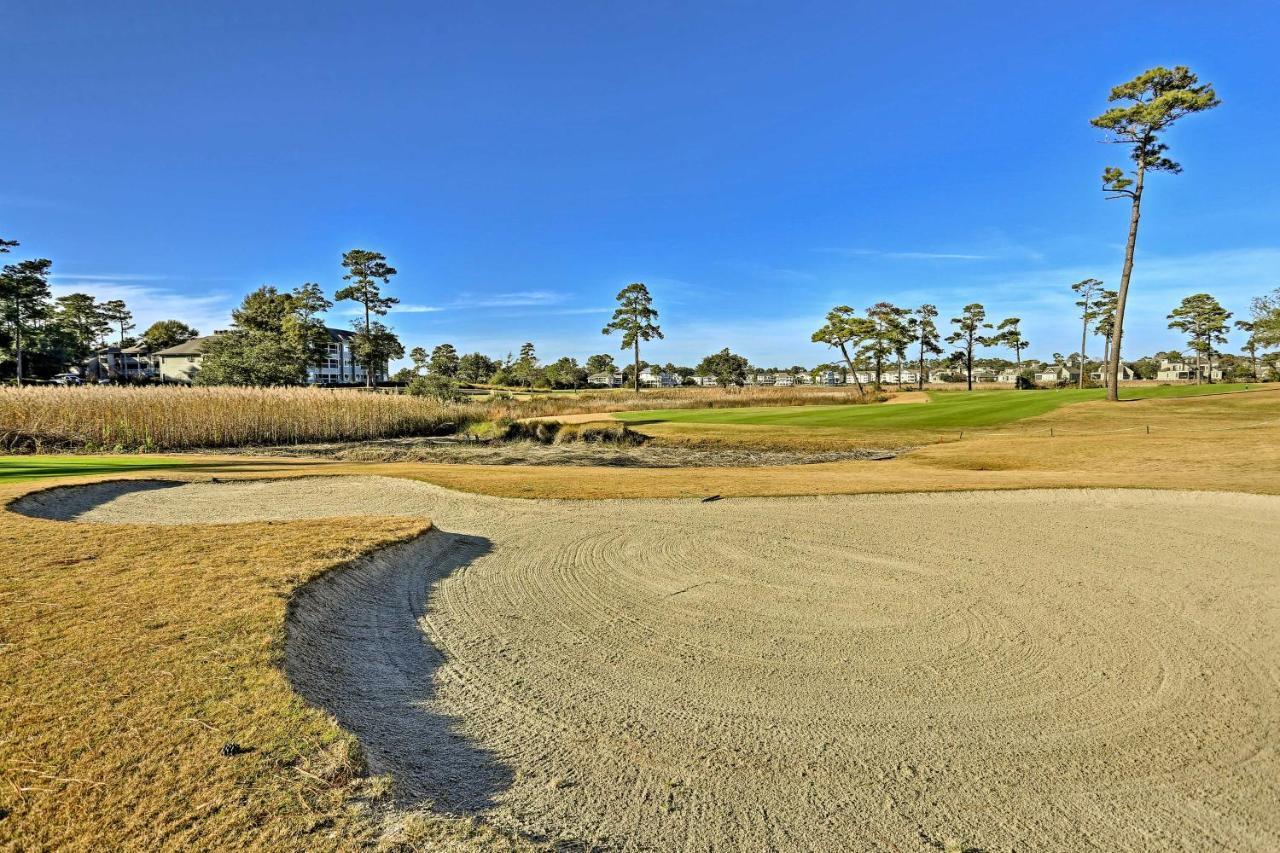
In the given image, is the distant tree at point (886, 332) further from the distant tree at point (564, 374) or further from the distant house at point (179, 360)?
the distant house at point (179, 360)

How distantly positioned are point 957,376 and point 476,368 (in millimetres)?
80180

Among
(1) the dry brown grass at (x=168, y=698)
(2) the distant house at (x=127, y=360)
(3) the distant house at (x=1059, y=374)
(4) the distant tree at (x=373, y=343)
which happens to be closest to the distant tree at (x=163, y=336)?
(2) the distant house at (x=127, y=360)

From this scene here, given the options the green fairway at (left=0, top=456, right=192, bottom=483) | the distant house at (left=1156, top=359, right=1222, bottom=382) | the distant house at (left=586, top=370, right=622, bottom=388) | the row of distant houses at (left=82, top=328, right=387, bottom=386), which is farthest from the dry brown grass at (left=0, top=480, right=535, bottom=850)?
the distant house at (left=1156, top=359, right=1222, bottom=382)

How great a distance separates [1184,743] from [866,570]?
3.37 metres

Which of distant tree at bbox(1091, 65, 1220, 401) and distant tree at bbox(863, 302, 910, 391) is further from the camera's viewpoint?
distant tree at bbox(863, 302, 910, 391)

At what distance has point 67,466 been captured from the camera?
1316cm

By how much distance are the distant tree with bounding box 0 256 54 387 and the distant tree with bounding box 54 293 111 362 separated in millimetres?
12426

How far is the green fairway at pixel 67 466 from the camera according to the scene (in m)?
12.0

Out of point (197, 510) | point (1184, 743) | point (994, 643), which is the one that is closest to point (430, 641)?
point (994, 643)

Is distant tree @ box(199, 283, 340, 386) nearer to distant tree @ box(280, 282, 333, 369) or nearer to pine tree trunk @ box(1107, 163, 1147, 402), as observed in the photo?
distant tree @ box(280, 282, 333, 369)

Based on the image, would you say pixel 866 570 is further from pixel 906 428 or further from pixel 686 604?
pixel 906 428

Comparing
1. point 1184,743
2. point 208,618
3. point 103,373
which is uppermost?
point 103,373

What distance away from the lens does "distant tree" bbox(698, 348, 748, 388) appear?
111125mm

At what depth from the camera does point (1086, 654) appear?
4.77 metres
